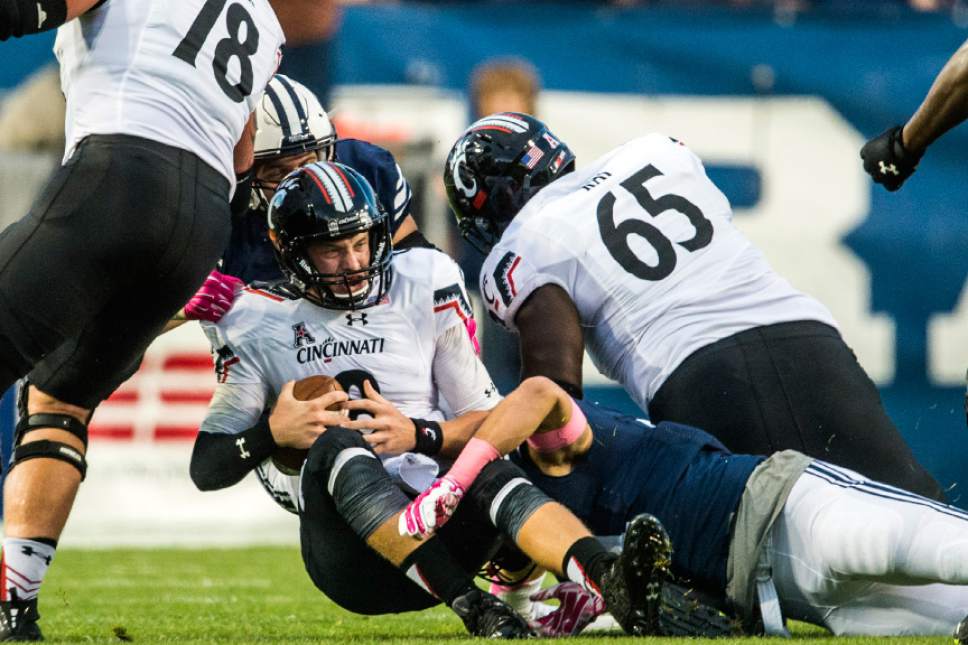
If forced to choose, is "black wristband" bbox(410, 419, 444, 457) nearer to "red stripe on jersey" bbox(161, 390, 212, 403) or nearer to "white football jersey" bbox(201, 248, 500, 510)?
"white football jersey" bbox(201, 248, 500, 510)

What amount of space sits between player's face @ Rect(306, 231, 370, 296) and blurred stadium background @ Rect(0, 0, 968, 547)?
11.7 feet

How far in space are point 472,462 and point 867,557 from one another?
96 centimetres

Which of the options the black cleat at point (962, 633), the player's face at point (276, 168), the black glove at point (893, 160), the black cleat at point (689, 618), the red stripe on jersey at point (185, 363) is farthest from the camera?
the red stripe on jersey at point (185, 363)

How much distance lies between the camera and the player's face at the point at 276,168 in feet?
17.1

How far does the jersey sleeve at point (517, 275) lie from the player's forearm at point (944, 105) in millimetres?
1061

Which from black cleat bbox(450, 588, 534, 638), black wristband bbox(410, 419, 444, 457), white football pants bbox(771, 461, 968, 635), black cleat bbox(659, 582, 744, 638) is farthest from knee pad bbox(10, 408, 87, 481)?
white football pants bbox(771, 461, 968, 635)

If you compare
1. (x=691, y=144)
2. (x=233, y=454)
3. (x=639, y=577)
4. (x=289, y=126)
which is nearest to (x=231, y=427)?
(x=233, y=454)

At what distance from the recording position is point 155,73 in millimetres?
3967

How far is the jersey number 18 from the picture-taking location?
4.03 m

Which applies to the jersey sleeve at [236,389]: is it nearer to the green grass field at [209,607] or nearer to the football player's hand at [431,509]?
the green grass field at [209,607]

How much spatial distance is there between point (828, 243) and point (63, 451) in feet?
16.3

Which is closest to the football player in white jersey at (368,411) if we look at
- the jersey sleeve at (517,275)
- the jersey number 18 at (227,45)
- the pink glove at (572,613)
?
the jersey sleeve at (517,275)

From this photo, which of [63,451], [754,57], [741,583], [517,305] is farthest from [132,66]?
[754,57]

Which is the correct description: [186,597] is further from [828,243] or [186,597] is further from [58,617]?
[828,243]
